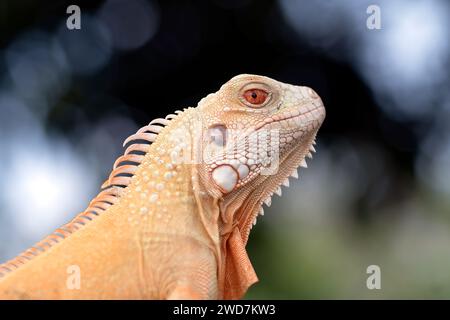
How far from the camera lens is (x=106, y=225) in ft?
9.43

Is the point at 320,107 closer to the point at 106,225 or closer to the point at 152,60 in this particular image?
the point at 106,225

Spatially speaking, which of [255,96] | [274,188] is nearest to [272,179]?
[274,188]

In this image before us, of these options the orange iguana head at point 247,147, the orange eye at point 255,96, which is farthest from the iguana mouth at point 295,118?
the orange eye at point 255,96

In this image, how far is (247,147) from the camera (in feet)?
9.95

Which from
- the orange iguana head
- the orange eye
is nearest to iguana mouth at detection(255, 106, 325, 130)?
the orange iguana head

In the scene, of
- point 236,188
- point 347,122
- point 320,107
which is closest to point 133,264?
point 236,188

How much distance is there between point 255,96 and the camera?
126 inches

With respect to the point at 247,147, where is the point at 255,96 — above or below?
above

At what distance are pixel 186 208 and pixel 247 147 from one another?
45 cm

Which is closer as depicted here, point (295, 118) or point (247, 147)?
point (247, 147)

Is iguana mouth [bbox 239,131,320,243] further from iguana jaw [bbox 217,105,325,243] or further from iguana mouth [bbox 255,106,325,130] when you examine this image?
iguana mouth [bbox 255,106,325,130]

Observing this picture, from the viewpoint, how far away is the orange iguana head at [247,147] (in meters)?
3.00

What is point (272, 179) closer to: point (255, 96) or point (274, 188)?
point (274, 188)

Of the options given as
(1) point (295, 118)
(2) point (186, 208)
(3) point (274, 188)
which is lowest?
(2) point (186, 208)
